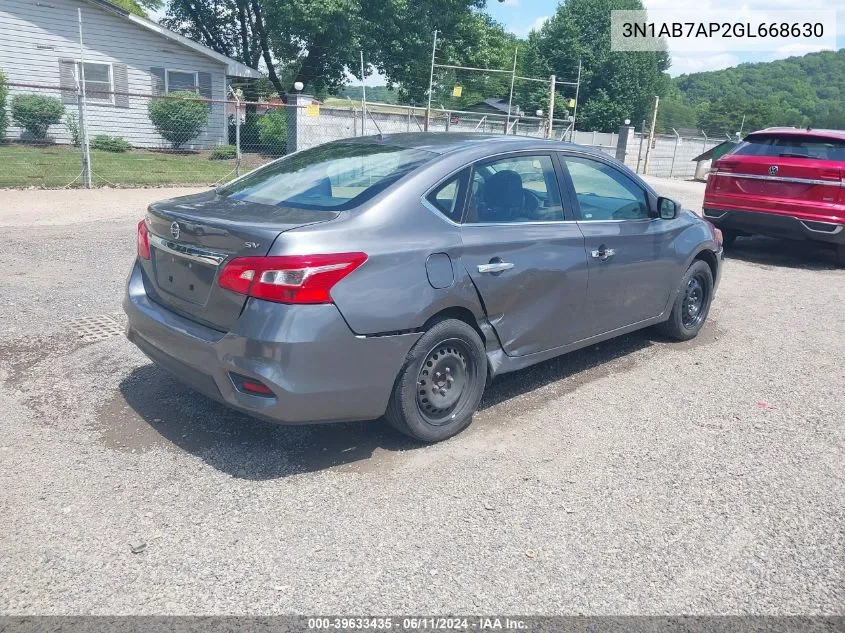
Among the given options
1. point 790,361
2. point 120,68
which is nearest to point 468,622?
point 790,361

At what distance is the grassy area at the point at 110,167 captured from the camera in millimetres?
13938

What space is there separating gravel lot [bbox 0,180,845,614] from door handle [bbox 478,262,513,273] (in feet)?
3.07

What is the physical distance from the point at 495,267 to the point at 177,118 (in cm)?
1795

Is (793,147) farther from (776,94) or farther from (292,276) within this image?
(776,94)

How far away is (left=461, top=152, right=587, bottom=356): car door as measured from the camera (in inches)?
156

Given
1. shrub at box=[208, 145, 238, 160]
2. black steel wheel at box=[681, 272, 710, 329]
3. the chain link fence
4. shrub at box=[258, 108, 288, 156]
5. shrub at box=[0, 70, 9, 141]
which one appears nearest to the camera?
black steel wheel at box=[681, 272, 710, 329]

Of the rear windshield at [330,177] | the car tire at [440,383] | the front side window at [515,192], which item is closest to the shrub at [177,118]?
the rear windshield at [330,177]

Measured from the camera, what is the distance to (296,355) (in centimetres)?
322

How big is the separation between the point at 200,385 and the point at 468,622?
1782 mm

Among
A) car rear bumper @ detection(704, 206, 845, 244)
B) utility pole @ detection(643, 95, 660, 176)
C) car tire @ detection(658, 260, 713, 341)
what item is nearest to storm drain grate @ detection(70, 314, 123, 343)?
car tire @ detection(658, 260, 713, 341)

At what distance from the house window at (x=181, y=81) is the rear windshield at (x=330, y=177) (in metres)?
20.5

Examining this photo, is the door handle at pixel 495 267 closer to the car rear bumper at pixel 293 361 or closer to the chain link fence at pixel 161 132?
the car rear bumper at pixel 293 361

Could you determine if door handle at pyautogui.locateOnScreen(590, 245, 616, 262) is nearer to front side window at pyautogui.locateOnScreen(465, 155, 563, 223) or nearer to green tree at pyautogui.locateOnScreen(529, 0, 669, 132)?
front side window at pyautogui.locateOnScreen(465, 155, 563, 223)

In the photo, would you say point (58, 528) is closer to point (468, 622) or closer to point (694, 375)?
point (468, 622)
